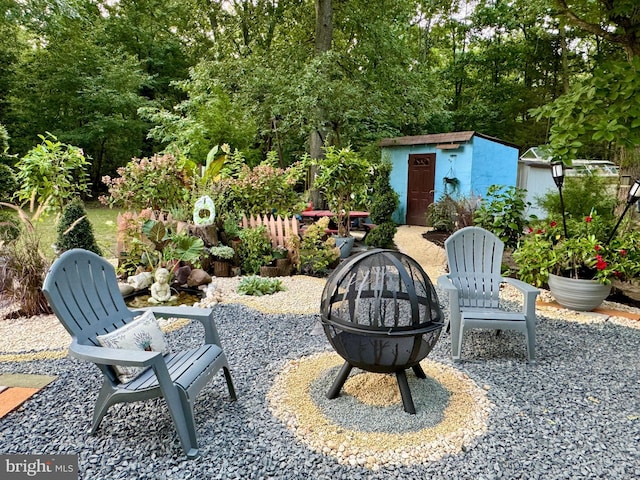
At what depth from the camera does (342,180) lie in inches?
271

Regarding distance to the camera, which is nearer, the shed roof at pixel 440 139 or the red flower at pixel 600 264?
the red flower at pixel 600 264

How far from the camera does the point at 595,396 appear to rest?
2.62 meters

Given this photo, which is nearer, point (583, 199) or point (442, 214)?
point (583, 199)

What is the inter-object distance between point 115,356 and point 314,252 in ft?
13.6

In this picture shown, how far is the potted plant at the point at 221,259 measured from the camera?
18.3ft

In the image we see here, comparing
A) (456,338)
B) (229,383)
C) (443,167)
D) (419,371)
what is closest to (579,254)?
(456,338)

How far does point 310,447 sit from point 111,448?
3.33ft

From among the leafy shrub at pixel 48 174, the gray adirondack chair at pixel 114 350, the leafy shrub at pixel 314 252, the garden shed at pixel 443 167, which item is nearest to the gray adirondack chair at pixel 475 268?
the gray adirondack chair at pixel 114 350

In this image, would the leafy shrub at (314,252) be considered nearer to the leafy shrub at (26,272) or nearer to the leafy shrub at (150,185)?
the leafy shrub at (150,185)

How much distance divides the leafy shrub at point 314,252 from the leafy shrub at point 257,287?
2.98 feet

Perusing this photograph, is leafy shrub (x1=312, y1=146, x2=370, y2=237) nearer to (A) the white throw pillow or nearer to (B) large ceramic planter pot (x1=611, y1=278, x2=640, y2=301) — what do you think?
(B) large ceramic planter pot (x1=611, y1=278, x2=640, y2=301)

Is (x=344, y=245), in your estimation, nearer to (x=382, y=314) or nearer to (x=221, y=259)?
(x=221, y=259)

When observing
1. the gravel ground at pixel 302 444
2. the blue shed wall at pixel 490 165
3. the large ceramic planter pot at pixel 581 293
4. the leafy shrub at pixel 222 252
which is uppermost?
the blue shed wall at pixel 490 165

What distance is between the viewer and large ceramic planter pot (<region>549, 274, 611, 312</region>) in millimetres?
4219
